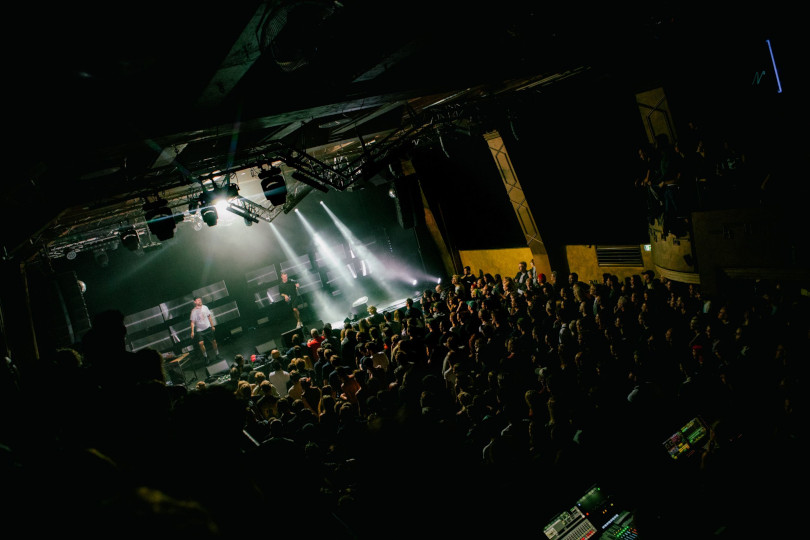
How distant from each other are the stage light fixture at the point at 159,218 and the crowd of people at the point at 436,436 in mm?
3325

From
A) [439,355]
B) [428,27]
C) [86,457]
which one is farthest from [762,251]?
[86,457]

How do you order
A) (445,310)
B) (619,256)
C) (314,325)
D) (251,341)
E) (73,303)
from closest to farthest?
1. (445,310)
2. (619,256)
3. (73,303)
4. (314,325)
5. (251,341)

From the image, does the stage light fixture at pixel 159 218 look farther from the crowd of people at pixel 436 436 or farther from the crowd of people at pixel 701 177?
the crowd of people at pixel 701 177

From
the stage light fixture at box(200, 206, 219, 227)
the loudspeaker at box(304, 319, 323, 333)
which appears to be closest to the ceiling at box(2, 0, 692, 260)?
the stage light fixture at box(200, 206, 219, 227)

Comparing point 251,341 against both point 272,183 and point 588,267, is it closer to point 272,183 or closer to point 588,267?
point 272,183

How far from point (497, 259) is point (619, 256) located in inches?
171

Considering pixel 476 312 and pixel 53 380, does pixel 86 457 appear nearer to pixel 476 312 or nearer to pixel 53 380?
pixel 53 380

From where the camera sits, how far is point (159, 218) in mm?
6992

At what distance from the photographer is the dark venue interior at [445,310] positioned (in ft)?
7.55

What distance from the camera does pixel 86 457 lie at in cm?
149

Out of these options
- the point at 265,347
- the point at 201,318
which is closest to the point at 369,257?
the point at 265,347

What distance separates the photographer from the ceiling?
309 cm

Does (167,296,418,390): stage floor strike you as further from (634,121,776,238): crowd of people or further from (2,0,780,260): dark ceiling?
(634,121,776,238): crowd of people

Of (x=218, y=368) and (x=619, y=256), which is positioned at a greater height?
(x=218, y=368)
